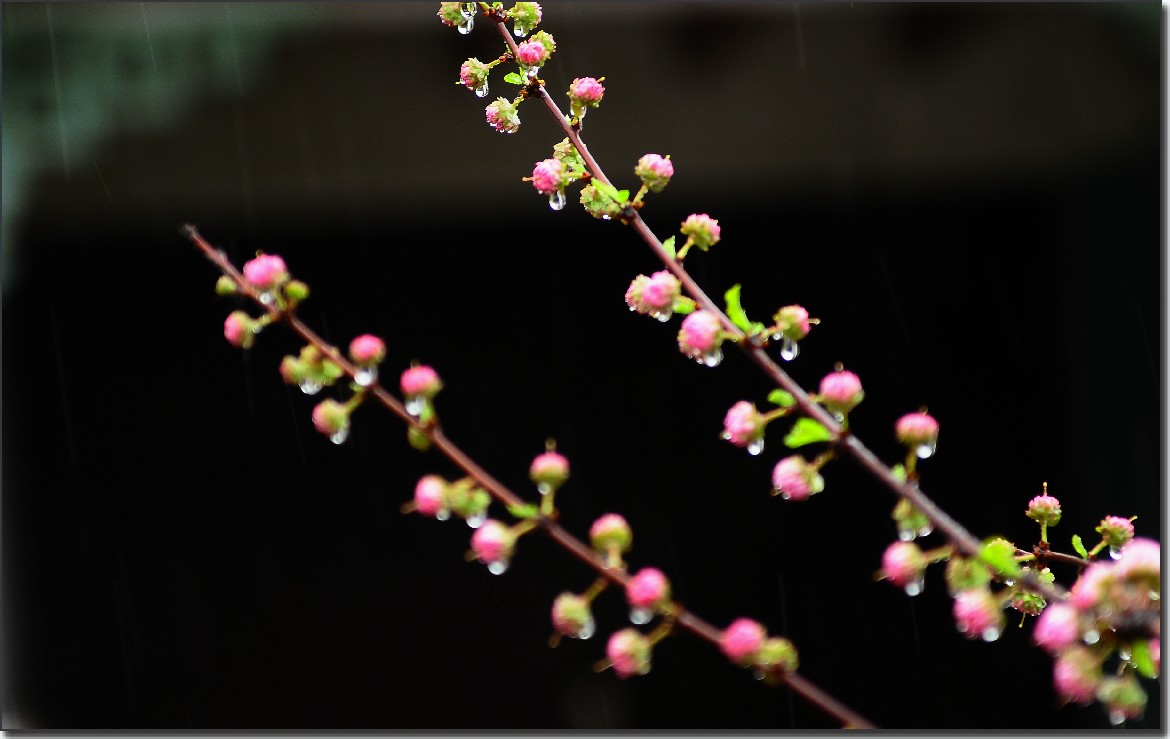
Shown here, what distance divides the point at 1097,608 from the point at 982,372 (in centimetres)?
268

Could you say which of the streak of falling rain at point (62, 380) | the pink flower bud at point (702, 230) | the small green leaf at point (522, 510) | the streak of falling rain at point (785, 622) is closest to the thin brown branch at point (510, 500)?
the small green leaf at point (522, 510)

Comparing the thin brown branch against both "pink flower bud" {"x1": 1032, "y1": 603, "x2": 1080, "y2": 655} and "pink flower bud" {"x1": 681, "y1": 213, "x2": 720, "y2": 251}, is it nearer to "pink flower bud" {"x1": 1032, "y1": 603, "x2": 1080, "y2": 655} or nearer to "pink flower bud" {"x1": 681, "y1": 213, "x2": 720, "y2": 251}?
"pink flower bud" {"x1": 1032, "y1": 603, "x2": 1080, "y2": 655}

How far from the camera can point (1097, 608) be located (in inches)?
15.4

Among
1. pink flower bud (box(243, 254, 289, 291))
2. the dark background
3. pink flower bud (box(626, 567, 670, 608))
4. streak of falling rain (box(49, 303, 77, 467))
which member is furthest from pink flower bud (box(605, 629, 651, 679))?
streak of falling rain (box(49, 303, 77, 467))

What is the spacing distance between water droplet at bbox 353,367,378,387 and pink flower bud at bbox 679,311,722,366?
162 millimetres

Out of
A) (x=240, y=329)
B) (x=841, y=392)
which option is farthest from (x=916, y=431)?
(x=240, y=329)

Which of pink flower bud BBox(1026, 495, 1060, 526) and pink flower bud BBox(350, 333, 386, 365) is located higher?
pink flower bud BBox(350, 333, 386, 365)

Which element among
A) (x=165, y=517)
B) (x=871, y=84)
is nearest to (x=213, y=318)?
(x=165, y=517)

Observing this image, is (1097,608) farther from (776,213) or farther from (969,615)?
(776,213)

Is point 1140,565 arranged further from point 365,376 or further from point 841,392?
point 365,376

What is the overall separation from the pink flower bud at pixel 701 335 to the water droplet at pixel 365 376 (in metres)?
0.16

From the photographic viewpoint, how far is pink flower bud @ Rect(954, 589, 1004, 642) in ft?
1.41

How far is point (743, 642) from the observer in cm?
44

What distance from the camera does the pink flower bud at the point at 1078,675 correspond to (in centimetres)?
40
